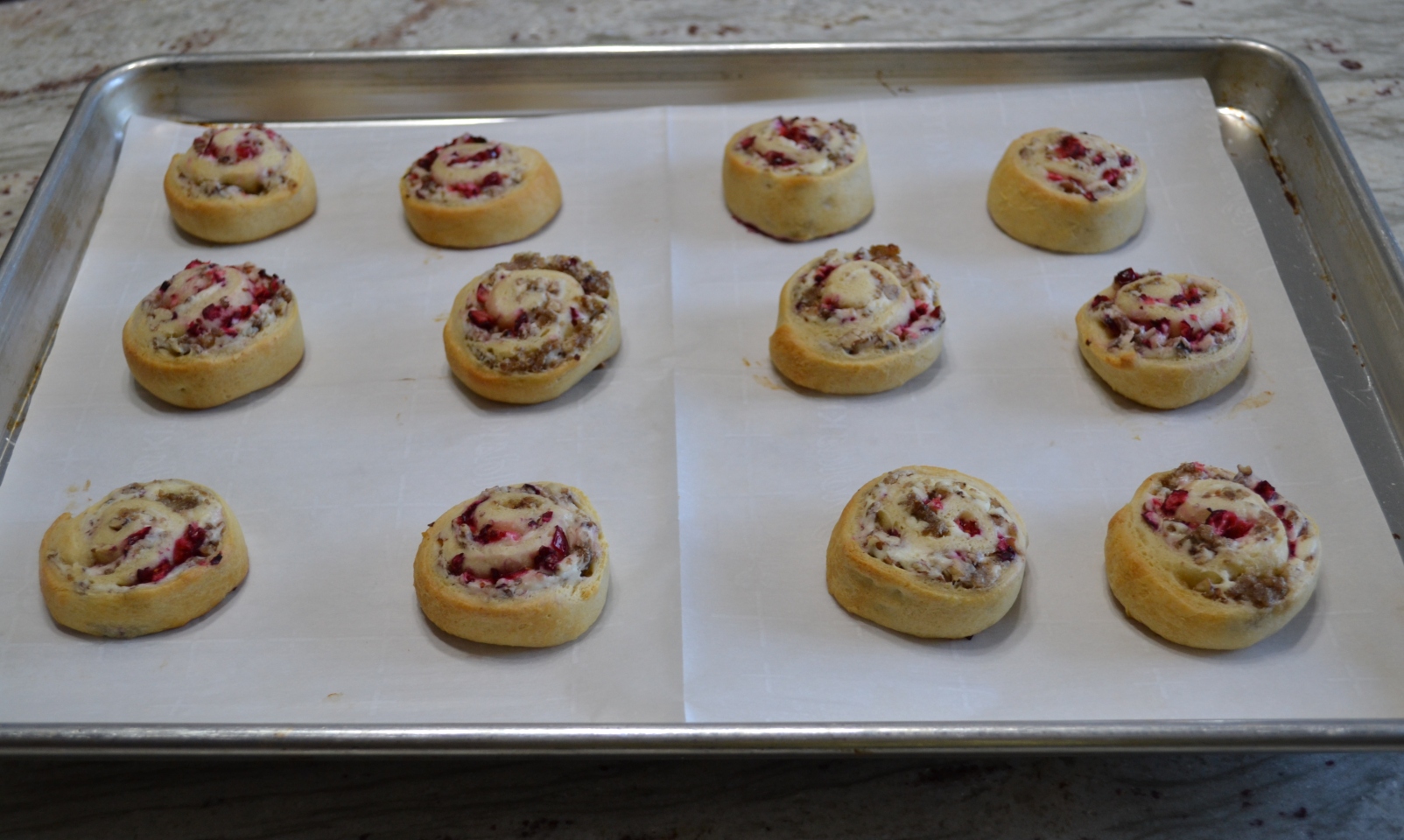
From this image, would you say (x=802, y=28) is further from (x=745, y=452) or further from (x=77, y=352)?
(x=77, y=352)

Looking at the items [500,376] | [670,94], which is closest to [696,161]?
[670,94]

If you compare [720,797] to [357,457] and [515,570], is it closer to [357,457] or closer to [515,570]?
[515,570]

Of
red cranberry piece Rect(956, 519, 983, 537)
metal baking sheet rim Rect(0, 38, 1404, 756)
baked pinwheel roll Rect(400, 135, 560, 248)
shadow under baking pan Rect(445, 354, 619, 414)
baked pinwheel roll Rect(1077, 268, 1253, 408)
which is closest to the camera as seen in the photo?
metal baking sheet rim Rect(0, 38, 1404, 756)

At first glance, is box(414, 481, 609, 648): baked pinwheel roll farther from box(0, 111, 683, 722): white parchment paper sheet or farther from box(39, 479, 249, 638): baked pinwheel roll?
box(39, 479, 249, 638): baked pinwheel roll

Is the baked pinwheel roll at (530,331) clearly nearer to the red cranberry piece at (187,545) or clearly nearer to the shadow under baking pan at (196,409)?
the shadow under baking pan at (196,409)

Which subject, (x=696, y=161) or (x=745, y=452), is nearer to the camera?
(x=745, y=452)

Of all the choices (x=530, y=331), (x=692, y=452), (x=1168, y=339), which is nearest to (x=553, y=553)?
(x=692, y=452)

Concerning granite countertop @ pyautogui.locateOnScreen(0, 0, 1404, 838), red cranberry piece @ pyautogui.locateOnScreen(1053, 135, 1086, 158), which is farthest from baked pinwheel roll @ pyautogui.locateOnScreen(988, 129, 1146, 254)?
granite countertop @ pyautogui.locateOnScreen(0, 0, 1404, 838)
